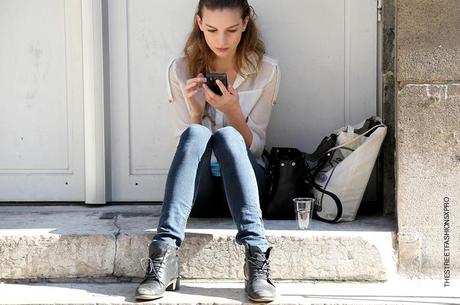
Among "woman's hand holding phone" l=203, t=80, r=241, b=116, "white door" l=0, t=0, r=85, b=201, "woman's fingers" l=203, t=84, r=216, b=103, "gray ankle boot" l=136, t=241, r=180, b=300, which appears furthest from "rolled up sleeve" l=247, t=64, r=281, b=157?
"white door" l=0, t=0, r=85, b=201

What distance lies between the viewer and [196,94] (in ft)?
15.0

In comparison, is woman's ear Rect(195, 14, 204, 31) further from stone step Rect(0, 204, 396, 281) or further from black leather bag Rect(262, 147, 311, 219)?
stone step Rect(0, 204, 396, 281)

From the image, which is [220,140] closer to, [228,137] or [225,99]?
[228,137]

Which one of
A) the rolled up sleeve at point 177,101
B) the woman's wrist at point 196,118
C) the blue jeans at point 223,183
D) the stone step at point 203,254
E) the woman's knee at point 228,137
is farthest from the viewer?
the rolled up sleeve at point 177,101

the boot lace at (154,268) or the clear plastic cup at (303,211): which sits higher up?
the clear plastic cup at (303,211)

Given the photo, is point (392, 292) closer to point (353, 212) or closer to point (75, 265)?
point (353, 212)

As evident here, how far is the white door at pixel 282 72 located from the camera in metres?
4.88

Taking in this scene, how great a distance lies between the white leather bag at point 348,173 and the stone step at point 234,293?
1.39 ft

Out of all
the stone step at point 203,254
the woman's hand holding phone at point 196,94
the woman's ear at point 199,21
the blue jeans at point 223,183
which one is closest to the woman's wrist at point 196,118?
the woman's hand holding phone at point 196,94

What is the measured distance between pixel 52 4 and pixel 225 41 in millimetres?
1124

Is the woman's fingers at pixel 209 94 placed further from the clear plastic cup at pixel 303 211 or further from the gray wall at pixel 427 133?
the gray wall at pixel 427 133

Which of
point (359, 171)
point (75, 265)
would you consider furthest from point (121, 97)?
point (359, 171)

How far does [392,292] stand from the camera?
13.4 feet

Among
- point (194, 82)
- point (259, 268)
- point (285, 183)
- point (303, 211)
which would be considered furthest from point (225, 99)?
point (259, 268)
